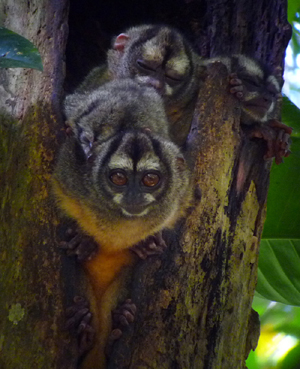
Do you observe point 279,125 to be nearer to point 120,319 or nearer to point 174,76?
point 174,76

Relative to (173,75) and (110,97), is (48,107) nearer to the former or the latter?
(110,97)

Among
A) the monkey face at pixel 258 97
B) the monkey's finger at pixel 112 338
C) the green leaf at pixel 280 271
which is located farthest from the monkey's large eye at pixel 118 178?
the green leaf at pixel 280 271

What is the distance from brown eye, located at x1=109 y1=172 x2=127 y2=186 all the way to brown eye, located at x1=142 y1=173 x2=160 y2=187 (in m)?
0.09

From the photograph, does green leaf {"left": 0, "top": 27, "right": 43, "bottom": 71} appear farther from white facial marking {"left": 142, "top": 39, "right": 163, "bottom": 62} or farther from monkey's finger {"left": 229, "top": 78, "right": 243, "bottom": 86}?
white facial marking {"left": 142, "top": 39, "right": 163, "bottom": 62}

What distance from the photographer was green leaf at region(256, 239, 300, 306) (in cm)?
339

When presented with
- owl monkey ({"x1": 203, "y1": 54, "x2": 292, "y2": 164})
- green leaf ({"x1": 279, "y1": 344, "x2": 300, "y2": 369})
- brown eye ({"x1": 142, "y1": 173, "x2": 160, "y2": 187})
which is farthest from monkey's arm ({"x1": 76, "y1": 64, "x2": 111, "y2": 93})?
green leaf ({"x1": 279, "y1": 344, "x2": 300, "y2": 369})

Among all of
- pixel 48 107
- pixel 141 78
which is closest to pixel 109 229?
pixel 48 107

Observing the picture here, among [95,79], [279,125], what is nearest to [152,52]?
[95,79]

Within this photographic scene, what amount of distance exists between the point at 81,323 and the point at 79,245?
369mm

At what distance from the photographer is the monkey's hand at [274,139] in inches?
110

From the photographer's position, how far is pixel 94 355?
2.32 metres

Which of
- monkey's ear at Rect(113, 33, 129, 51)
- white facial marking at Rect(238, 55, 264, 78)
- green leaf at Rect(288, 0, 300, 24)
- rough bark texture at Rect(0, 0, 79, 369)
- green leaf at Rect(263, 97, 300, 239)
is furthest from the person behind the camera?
green leaf at Rect(288, 0, 300, 24)

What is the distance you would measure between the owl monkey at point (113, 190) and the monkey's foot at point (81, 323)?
5 centimetres

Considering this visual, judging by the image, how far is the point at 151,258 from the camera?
2.42m
